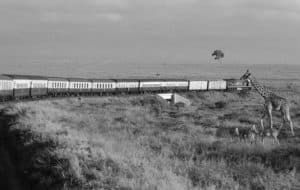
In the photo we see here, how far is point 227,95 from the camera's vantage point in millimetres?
74500

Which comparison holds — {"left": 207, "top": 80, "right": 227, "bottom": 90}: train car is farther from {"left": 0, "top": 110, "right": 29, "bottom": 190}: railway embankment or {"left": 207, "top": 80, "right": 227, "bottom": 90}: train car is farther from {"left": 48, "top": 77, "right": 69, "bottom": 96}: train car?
{"left": 0, "top": 110, "right": 29, "bottom": 190}: railway embankment

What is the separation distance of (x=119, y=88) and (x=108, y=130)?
131 feet

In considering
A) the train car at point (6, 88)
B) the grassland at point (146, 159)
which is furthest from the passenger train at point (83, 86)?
the grassland at point (146, 159)

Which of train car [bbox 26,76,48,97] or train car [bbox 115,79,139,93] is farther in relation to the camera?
train car [bbox 115,79,139,93]

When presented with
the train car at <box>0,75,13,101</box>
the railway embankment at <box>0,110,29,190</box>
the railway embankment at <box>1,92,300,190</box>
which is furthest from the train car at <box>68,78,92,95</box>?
the railway embankment at <box>1,92,300,190</box>

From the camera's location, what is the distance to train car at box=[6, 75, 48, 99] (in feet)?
158

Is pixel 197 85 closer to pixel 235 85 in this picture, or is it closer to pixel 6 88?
pixel 235 85

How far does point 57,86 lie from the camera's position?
188 ft

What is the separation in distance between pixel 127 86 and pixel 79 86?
8182 mm

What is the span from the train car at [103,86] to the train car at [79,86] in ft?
2.14

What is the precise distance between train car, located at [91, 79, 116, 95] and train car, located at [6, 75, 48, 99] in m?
8.13

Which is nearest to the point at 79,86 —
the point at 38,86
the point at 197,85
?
the point at 38,86

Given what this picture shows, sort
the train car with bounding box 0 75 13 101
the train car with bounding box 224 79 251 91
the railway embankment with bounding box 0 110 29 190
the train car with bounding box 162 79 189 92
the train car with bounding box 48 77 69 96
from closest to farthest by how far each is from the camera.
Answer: the railway embankment with bounding box 0 110 29 190, the train car with bounding box 0 75 13 101, the train car with bounding box 48 77 69 96, the train car with bounding box 162 79 189 92, the train car with bounding box 224 79 251 91

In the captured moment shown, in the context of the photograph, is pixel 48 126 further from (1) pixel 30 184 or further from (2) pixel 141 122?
(2) pixel 141 122
